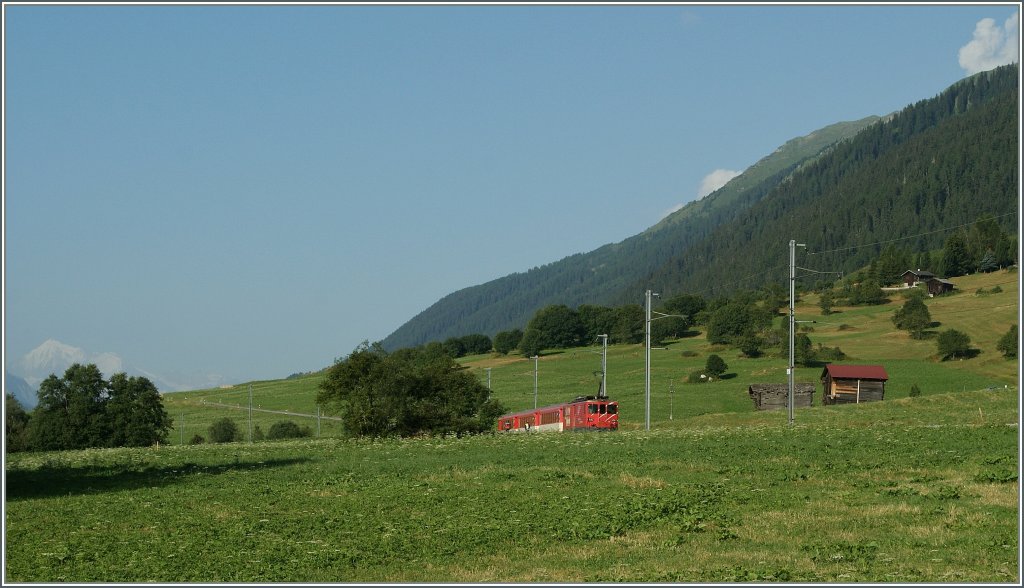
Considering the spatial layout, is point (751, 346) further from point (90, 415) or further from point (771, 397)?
point (90, 415)

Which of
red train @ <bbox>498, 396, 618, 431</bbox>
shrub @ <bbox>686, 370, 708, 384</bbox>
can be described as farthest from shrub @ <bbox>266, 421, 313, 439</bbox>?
red train @ <bbox>498, 396, 618, 431</bbox>

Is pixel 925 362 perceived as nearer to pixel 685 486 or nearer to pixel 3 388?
pixel 685 486

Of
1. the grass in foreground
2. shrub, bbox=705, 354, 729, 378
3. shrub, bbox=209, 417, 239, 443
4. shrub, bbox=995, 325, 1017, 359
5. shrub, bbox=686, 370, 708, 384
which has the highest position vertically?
shrub, bbox=995, 325, 1017, 359

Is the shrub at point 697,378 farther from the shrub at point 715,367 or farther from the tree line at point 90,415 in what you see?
the tree line at point 90,415

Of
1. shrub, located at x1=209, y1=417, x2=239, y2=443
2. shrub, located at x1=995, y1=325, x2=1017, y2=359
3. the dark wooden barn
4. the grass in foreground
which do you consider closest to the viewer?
the grass in foreground

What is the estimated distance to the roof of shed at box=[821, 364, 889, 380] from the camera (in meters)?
103

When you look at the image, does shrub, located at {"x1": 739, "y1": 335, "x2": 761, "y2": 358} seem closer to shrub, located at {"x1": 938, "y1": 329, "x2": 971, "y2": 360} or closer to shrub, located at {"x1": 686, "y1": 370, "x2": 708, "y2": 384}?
shrub, located at {"x1": 686, "y1": 370, "x2": 708, "y2": 384}

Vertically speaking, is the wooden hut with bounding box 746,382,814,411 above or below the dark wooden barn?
below

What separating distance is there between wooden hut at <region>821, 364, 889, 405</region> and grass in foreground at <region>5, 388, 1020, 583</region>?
183 feet

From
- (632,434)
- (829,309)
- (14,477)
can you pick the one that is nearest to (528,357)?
(829,309)

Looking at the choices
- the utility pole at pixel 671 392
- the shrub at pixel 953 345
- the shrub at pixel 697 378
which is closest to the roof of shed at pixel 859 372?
the utility pole at pixel 671 392

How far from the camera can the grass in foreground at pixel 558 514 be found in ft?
70.0

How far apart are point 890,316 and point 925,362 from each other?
3926 cm

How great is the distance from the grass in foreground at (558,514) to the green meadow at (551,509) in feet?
0.32
